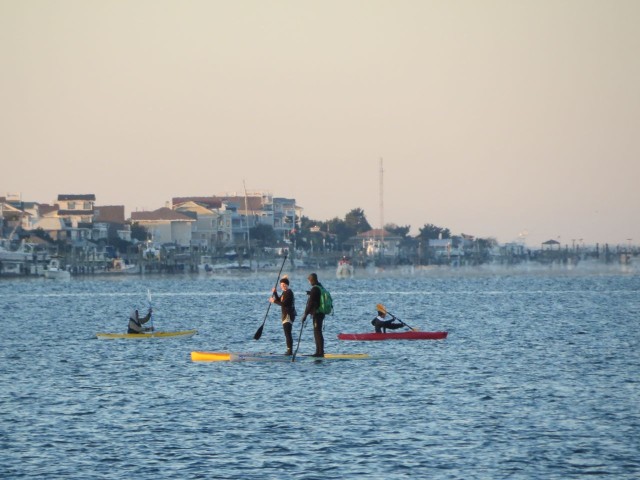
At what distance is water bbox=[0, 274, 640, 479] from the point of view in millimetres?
25453

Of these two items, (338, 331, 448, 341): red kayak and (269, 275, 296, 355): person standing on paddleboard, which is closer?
(269, 275, 296, 355): person standing on paddleboard

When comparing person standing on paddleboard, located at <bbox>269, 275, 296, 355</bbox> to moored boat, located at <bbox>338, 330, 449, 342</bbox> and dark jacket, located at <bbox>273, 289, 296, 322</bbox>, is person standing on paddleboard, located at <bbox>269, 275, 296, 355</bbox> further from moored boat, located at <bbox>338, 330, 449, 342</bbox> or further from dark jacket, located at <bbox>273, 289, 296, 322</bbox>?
moored boat, located at <bbox>338, 330, 449, 342</bbox>

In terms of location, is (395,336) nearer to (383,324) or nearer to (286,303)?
(383,324)

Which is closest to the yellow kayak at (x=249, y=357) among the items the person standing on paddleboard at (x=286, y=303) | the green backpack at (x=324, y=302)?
the person standing on paddleboard at (x=286, y=303)

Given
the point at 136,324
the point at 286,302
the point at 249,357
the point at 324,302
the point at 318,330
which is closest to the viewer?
the point at 324,302

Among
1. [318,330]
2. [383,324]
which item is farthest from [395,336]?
[318,330]

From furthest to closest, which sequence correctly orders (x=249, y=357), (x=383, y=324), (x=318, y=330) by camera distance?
(x=383, y=324) → (x=249, y=357) → (x=318, y=330)

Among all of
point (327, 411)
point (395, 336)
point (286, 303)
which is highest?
point (286, 303)

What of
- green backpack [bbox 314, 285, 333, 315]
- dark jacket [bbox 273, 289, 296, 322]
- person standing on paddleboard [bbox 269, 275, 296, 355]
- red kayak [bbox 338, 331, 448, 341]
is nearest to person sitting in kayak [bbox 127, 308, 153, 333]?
red kayak [bbox 338, 331, 448, 341]

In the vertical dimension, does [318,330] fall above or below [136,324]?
above

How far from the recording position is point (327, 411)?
32312 millimetres

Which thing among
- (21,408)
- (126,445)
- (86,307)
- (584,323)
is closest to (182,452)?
(126,445)

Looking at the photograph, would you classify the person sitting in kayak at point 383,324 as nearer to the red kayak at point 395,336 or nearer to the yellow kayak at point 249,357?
the red kayak at point 395,336

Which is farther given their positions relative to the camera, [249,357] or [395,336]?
[395,336]
